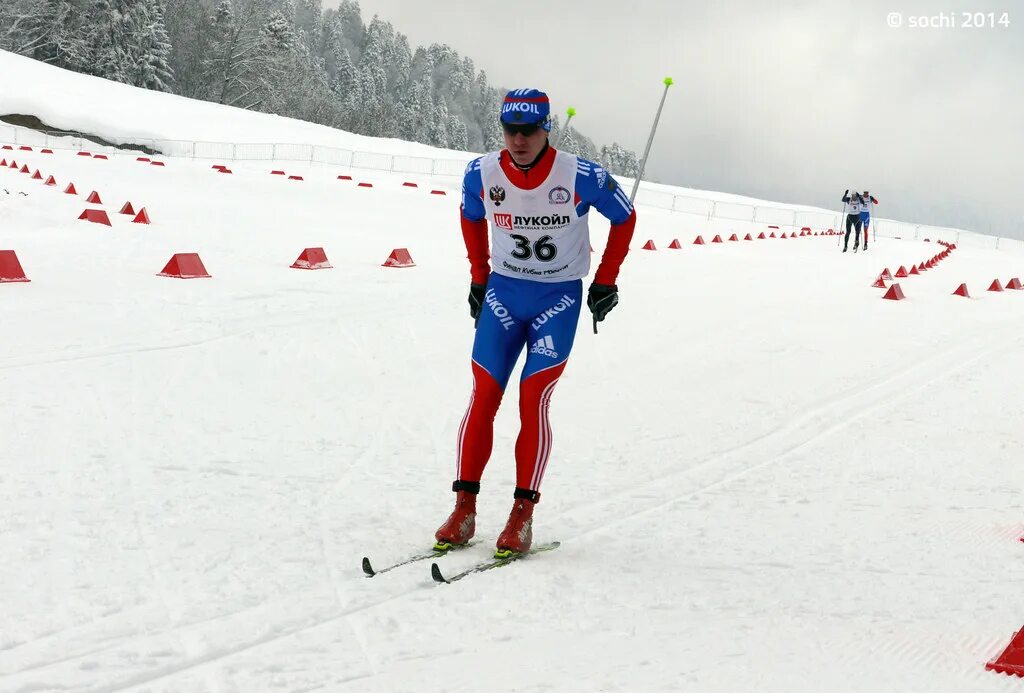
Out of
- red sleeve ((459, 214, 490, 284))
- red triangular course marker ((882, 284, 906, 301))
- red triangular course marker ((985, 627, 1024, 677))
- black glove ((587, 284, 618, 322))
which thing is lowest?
red triangular course marker ((985, 627, 1024, 677))

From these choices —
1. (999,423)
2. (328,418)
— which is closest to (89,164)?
(328,418)

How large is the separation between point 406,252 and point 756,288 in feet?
18.1

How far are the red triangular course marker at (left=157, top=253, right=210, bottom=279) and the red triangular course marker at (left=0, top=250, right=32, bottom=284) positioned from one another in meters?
1.51

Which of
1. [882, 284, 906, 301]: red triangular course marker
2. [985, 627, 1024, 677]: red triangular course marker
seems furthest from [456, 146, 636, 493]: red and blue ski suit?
[882, 284, 906, 301]: red triangular course marker

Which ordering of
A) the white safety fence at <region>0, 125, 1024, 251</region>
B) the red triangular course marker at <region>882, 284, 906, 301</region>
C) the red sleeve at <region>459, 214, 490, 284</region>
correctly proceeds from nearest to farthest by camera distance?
1. the red sleeve at <region>459, 214, 490, 284</region>
2. the red triangular course marker at <region>882, 284, 906, 301</region>
3. the white safety fence at <region>0, 125, 1024, 251</region>

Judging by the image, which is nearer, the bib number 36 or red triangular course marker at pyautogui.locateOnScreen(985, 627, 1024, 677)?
red triangular course marker at pyautogui.locateOnScreen(985, 627, 1024, 677)

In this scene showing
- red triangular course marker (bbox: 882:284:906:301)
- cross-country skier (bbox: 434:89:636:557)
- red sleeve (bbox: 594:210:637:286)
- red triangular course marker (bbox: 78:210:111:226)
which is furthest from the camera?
red triangular course marker (bbox: 882:284:906:301)

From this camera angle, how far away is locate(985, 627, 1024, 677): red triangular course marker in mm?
3209

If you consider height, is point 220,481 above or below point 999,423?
below

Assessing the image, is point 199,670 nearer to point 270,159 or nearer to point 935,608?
point 935,608

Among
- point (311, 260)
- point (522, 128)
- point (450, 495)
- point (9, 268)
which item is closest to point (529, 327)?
point (522, 128)

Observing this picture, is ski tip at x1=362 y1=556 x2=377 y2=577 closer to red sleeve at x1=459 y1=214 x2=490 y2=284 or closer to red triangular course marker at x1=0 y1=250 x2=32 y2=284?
red sleeve at x1=459 y1=214 x2=490 y2=284

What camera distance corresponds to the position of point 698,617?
3.76 meters

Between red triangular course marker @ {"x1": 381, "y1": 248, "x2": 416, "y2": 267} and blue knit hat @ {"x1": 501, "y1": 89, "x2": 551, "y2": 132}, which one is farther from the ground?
blue knit hat @ {"x1": 501, "y1": 89, "x2": 551, "y2": 132}
